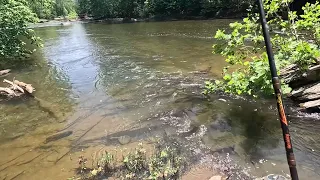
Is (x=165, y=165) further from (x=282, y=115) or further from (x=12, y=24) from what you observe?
(x=12, y=24)

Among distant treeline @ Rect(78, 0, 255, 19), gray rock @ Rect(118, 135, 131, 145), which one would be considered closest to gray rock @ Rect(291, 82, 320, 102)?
gray rock @ Rect(118, 135, 131, 145)

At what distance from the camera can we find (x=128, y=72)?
48.8 feet

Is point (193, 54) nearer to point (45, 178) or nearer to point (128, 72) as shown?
point (128, 72)

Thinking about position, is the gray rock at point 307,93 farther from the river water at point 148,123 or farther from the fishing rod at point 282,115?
the fishing rod at point 282,115

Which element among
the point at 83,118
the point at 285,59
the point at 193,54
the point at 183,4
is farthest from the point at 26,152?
the point at 183,4

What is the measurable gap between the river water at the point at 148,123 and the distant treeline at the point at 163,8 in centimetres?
3063

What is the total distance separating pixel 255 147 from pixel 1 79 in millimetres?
13363

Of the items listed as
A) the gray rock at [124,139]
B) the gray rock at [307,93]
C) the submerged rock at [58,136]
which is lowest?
the submerged rock at [58,136]

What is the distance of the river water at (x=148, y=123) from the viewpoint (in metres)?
6.36

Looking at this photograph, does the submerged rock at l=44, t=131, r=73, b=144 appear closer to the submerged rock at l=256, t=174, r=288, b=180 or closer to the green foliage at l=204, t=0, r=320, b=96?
the green foliage at l=204, t=0, r=320, b=96

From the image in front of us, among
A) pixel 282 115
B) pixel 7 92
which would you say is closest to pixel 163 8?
pixel 7 92

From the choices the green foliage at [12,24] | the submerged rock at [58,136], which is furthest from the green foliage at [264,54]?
the green foliage at [12,24]

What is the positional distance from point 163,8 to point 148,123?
163 ft

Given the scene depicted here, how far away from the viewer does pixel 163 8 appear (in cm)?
5544
